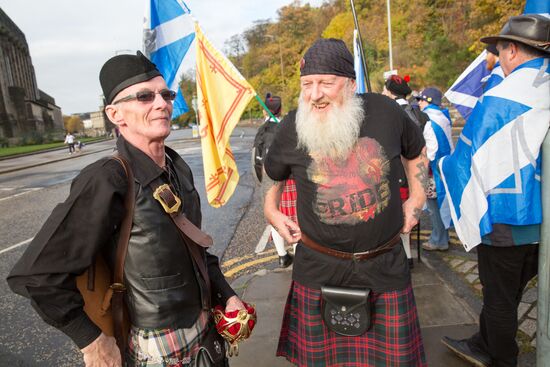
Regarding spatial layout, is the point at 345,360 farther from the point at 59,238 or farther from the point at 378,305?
the point at 59,238

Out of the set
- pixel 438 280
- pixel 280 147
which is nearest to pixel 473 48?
pixel 438 280

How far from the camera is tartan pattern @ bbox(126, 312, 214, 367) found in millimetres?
1471

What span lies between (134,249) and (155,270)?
0.36ft

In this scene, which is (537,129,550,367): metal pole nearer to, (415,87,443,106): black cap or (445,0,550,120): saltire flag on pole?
(445,0,550,120): saltire flag on pole

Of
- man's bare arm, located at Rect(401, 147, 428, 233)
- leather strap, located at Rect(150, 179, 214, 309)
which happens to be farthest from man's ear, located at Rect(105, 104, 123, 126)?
man's bare arm, located at Rect(401, 147, 428, 233)

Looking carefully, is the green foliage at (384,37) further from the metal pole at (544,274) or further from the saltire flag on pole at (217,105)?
the metal pole at (544,274)

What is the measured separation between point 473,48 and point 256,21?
186 feet

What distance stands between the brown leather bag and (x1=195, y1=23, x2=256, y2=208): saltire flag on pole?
1.66 m

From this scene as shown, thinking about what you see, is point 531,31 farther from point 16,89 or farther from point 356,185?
point 16,89

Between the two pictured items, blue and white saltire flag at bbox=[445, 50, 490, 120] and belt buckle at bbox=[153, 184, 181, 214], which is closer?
belt buckle at bbox=[153, 184, 181, 214]

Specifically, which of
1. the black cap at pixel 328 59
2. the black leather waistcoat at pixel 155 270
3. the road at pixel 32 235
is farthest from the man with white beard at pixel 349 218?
the road at pixel 32 235

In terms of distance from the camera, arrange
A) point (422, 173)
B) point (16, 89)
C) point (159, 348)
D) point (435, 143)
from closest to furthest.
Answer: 1. point (159, 348)
2. point (422, 173)
3. point (435, 143)
4. point (16, 89)

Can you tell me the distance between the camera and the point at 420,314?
3.14 metres

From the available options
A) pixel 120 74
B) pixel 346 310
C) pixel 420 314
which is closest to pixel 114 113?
pixel 120 74
